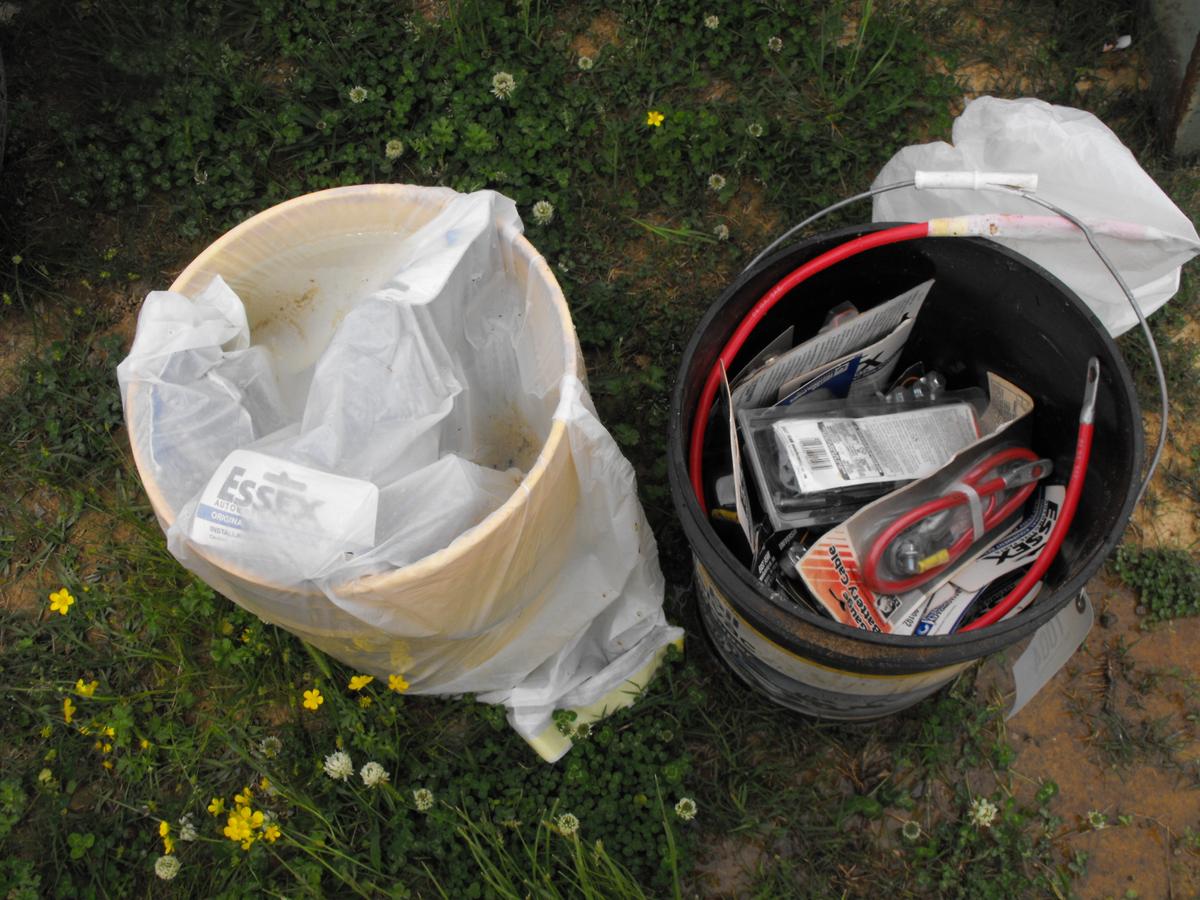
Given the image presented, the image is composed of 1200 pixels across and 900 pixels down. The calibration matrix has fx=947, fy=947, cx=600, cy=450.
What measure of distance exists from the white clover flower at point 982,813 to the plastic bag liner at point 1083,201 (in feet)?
2.47

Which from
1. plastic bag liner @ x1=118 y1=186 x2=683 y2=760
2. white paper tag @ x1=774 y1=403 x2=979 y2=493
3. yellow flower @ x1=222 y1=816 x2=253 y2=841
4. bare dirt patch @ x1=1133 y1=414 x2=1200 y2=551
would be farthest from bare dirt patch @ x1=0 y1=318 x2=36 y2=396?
bare dirt patch @ x1=1133 y1=414 x2=1200 y2=551

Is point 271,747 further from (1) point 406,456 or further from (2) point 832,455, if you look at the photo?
(2) point 832,455

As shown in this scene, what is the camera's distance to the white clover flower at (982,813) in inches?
58.3

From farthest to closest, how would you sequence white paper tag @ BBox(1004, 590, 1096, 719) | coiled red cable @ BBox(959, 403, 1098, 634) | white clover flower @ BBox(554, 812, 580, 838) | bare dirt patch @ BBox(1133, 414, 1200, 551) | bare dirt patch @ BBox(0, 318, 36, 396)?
bare dirt patch @ BBox(0, 318, 36, 396)
bare dirt patch @ BBox(1133, 414, 1200, 551)
white clover flower @ BBox(554, 812, 580, 838)
white paper tag @ BBox(1004, 590, 1096, 719)
coiled red cable @ BBox(959, 403, 1098, 634)

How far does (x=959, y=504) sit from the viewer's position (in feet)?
4.10

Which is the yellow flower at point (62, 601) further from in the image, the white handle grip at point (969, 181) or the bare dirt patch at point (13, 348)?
the white handle grip at point (969, 181)

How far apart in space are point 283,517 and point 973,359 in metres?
1.02

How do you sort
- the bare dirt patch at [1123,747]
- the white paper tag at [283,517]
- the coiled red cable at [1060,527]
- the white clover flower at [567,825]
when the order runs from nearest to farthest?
the white paper tag at [283,517], the coiled red cable at [1060,527], the white clover flower at [567,825], the bare dirt patch at [1123,747]

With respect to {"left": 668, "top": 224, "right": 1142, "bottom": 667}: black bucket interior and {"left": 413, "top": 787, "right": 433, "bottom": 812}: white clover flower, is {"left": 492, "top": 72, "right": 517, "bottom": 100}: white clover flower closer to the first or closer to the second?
{"left": 668, "top": 224, "right": 1142, "bottom": 667}: black bucket interior

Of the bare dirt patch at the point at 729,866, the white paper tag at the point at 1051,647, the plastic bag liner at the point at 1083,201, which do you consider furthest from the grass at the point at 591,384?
the plastic bag liner at the point at 1083,201

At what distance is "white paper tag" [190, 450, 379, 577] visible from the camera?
3.31 feet

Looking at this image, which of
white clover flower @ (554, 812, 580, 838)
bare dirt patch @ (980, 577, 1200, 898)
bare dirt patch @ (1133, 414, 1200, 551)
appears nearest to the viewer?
white clover flower @ (554, 812, 580, 838)

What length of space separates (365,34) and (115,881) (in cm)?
158

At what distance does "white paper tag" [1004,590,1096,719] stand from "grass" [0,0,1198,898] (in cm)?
15
